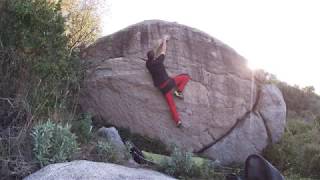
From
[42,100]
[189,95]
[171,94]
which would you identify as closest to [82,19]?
[171,94]

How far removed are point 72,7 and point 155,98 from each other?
243 centimetres

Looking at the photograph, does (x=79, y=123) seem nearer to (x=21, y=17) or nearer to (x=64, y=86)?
(x=64, y=86)

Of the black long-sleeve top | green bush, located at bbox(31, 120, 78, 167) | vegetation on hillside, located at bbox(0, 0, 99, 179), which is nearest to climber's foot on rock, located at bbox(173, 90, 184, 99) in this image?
the black long-sleeve top

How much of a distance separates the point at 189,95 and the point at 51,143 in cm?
467

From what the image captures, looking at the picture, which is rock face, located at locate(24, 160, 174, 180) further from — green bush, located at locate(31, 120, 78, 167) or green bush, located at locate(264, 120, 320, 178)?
green bush, located at locate(264, 120, 320, 178)

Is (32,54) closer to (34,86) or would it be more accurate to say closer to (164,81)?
(34,86)

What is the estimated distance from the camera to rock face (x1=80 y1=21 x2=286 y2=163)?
1081 centimetres

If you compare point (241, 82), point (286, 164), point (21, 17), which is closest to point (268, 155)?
point (286, 164)

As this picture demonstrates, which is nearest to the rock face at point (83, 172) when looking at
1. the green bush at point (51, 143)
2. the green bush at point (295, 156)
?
the green bush at point (51, 143)

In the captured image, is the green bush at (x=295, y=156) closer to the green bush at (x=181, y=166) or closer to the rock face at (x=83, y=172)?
the green bush at (x=181, y=166)

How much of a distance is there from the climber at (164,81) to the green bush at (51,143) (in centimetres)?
393

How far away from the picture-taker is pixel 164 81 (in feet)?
35.7

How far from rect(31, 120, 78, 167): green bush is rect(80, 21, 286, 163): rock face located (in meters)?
3.59

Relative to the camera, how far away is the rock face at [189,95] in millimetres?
10812
